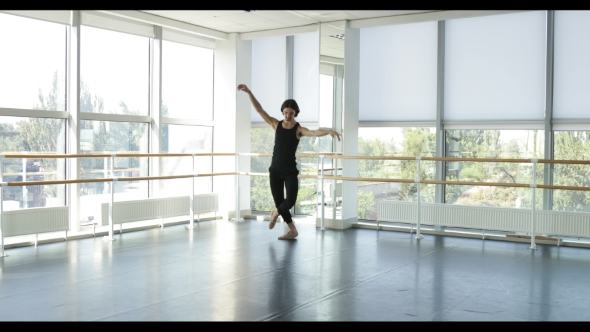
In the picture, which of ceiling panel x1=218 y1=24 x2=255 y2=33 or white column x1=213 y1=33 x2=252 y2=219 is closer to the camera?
ceiling panel x1=218 y1=24 x2=255 y2=33

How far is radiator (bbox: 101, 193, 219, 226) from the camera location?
7535 mm

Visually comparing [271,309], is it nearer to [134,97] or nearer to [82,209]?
[82,209]

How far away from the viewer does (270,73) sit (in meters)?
9.80

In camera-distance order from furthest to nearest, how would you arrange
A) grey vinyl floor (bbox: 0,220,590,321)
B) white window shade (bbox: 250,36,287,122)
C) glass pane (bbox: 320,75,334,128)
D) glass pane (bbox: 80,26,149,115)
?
white window shade (bbox: 250,36,287,122) < glass pane (bbox: 320,75,334,128) < glass pane (bbox: 80,26,149,115) < grey vinyl floor (bbox: 0,220,590,321)

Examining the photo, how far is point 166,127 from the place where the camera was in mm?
8938

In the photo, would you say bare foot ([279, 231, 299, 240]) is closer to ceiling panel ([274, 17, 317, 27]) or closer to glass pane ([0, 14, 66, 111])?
ceiling panel ([274, 17, 317, 27])

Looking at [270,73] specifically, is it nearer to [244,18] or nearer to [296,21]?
[296,21]

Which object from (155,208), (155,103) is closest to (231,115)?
(155,103)

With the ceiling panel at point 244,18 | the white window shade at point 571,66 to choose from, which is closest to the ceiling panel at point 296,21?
the ceiling panel at point 244,18

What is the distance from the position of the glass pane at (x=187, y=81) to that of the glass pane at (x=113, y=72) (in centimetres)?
42

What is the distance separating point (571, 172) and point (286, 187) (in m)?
3.58

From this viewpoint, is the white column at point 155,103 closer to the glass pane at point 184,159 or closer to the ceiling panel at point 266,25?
the glass pane at point 184,159

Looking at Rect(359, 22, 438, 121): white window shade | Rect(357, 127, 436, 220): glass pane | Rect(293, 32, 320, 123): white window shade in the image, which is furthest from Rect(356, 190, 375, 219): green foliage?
Rect(293, 32, 320, 123): white window shade

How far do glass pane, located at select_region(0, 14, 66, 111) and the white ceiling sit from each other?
1.39m
